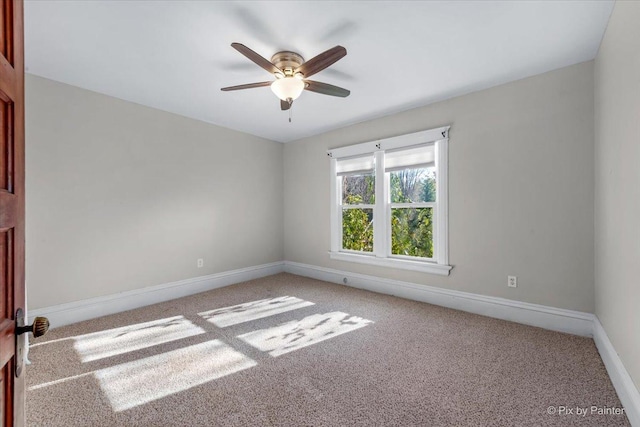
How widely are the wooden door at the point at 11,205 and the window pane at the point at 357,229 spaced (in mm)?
3746

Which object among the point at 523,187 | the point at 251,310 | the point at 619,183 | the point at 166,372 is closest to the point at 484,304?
the point at 523,187

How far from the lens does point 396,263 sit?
377cm

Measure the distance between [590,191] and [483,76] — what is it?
4.63 feet

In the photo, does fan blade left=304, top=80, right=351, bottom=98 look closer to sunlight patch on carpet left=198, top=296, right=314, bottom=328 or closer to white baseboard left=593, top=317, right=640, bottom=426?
sunlight patch on carpet left=198, top=296, right=314, bottom=328

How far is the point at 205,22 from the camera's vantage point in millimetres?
2025

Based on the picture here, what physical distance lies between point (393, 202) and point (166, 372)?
310 centimetres

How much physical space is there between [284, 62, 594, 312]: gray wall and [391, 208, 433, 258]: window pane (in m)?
0.29

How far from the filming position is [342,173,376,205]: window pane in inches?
165

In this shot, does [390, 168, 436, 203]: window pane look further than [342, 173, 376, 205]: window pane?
No

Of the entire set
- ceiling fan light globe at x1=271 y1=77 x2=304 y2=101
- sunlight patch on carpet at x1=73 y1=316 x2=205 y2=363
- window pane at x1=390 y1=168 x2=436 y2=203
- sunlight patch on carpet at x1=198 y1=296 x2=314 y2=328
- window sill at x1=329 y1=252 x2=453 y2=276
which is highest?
ceiling fan light globe at x1=271 y1=77 x2=304 y2=101

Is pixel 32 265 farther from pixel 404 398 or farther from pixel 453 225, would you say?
pixel 453 225

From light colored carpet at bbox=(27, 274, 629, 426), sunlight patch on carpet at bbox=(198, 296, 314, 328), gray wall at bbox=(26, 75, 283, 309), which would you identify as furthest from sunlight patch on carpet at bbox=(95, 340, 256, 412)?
gray wall at bbox=(26, 75, 283, 309)

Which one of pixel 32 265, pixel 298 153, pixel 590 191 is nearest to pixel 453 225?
pixel 590 191

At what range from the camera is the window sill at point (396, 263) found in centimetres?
339
